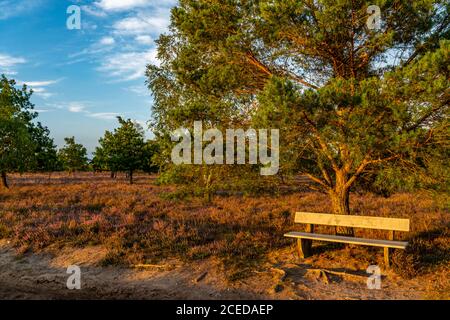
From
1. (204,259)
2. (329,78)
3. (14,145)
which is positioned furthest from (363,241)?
(14,145)

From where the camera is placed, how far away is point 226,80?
28.2 ft

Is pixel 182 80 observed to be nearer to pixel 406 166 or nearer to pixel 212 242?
pixel 212 242

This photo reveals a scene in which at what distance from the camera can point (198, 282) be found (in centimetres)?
622

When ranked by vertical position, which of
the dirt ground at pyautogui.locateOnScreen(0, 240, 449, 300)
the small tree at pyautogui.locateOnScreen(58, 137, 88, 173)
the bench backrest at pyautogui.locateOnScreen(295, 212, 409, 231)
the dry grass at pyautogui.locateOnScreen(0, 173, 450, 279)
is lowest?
the dirt ground at pyautogui.locateOnScreen(0, 240, 449, 300)

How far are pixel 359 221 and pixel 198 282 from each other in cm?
386

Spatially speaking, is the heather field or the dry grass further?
the dry grass

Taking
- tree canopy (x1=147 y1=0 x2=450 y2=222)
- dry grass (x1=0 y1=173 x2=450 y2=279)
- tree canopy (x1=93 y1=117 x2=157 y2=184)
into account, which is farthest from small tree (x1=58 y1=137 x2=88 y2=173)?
tree canopy (x1=147 y1=0 x2=450 y2=222)

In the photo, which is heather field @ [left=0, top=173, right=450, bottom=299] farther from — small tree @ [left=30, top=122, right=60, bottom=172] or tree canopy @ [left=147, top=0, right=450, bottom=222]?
small tree @ [left=30, top=122, right=60, bottom=172]

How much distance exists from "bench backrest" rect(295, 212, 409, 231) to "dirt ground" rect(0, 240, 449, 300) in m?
0.94

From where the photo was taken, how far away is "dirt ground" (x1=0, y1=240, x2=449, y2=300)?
5.66 metres

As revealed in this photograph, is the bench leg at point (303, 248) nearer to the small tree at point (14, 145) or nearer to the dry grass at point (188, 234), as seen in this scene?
the dry grass at point (188, 234)

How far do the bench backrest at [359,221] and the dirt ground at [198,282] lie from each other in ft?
3.09

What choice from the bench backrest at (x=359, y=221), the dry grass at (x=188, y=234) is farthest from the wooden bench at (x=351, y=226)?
the dry grass at (x=188, y=234)
